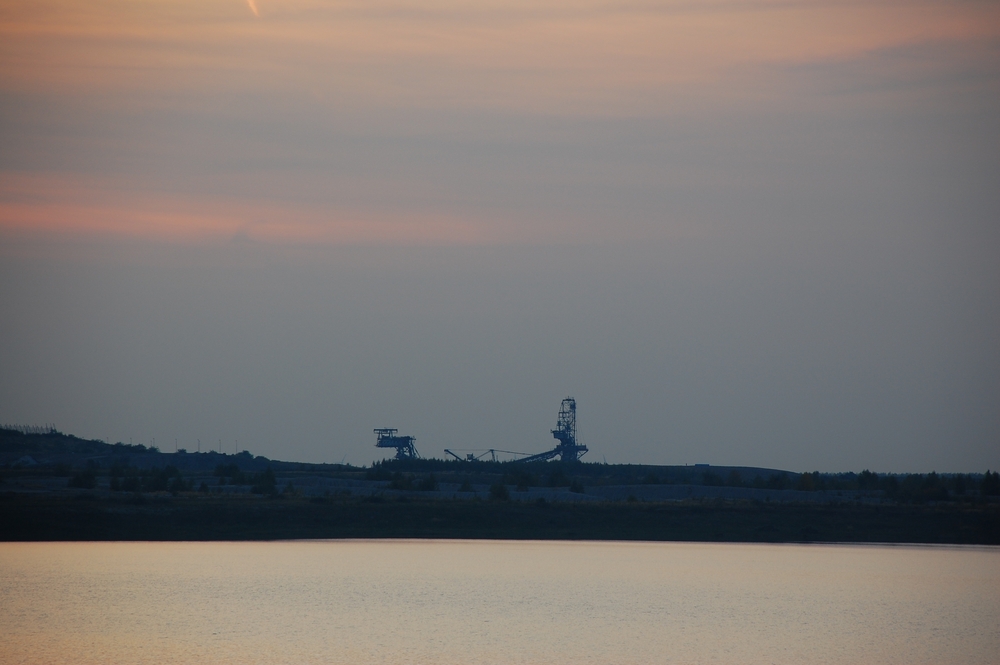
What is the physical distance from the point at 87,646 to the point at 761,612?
22.9 m

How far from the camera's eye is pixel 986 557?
223 ft

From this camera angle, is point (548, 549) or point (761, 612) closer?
point (761, 612)

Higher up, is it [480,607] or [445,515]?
[445,515]

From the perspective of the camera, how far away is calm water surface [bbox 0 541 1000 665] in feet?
116

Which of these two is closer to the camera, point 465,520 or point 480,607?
point 480,607

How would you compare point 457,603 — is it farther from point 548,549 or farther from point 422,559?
point 548,549

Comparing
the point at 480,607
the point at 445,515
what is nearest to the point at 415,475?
the point at 445,515

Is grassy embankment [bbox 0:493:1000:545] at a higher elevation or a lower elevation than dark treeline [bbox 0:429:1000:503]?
lower

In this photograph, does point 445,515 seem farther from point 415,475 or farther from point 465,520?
point 415,475

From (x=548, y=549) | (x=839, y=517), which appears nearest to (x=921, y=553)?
(x=839, y=517)

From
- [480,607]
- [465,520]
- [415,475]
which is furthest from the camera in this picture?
[415,475]

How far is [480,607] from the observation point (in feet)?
143

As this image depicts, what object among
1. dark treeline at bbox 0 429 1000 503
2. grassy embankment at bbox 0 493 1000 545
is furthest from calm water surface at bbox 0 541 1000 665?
dark treeline at bbox 0 429 1000 503

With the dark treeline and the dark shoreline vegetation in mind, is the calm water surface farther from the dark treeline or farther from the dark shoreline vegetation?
the dark treeline
